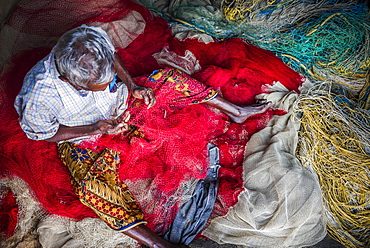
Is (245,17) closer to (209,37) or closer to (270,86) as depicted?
(209,37)

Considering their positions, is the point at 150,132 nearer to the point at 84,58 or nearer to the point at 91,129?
the point at 91,129

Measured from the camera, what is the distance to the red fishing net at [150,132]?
2.16 metres

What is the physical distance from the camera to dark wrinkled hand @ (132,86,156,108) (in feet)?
6.69

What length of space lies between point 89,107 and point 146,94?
Result: 14.9 inches

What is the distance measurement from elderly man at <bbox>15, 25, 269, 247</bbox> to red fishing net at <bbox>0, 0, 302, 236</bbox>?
127 millimetres

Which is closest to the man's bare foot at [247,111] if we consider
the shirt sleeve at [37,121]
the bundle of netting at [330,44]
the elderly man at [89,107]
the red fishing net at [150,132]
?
the red fishing net at [150,132]

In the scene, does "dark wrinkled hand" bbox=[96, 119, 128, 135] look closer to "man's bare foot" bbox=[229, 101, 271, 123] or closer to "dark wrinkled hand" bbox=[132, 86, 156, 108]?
"dark wrinkled hand" bbox=[132, 86, 156, 108]

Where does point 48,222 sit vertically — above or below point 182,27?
below

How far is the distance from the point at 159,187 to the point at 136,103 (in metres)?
0.61

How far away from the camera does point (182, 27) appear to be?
3.12 meters

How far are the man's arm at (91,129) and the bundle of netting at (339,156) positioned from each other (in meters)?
1.46

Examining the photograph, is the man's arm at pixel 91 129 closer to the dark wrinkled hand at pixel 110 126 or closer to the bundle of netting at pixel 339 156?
the dark wrinkled hand at pixel 110 126

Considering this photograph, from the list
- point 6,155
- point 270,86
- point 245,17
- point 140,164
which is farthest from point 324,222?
point 6,155

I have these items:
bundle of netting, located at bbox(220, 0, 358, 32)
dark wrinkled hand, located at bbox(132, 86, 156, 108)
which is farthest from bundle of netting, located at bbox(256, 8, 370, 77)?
dark wrinkled hand, located at bbox(132, 86, 156, 108)
